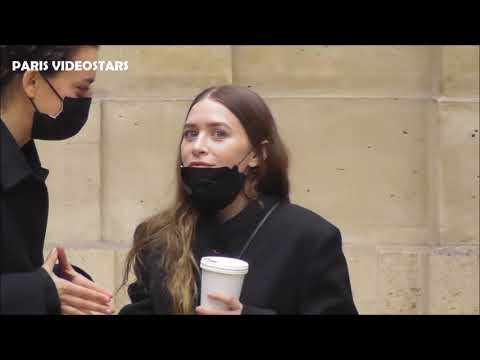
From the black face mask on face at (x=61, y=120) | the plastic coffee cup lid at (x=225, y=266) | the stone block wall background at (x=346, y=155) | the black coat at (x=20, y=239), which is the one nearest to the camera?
the plastic coffee cup lid at (x=225, y=266)

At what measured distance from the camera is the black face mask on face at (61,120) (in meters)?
3.21

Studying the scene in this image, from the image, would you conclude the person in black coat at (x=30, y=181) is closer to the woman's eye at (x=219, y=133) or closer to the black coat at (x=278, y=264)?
the black coat at (x=278, y=264)

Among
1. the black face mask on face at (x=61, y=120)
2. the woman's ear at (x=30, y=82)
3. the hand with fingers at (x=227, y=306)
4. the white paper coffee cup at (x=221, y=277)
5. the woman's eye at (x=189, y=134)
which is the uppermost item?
the woman's ear at (x=30, y=82)

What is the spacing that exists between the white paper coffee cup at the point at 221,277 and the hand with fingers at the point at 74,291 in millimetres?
392

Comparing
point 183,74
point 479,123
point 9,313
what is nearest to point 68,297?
point 9,313

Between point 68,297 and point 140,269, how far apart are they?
0.93 feet

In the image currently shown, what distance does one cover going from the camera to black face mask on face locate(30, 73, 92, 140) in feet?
10.5

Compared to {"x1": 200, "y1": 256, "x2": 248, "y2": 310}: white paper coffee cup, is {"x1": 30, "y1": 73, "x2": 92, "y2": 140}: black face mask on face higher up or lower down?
higher up

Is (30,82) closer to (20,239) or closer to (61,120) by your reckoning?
(61,120)

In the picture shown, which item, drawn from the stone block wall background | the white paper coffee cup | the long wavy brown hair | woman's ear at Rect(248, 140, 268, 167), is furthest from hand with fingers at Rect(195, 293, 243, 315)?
the stone block wall background

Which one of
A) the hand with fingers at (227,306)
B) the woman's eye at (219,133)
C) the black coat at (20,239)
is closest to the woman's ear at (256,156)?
the woman's eye at (219,133)

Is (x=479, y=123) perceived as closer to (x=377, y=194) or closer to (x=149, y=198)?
(x=377, y=194)

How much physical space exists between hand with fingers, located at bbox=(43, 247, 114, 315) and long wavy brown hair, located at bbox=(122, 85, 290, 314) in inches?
6.6

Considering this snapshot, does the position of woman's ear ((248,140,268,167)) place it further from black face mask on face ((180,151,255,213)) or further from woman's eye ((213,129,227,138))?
woman's eye ((213,129,227,138))
